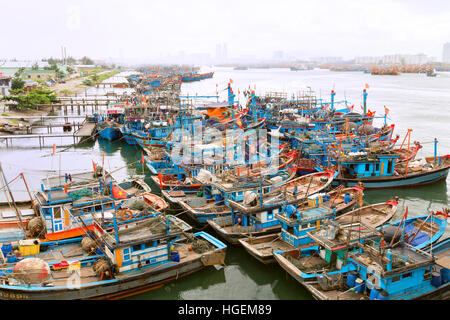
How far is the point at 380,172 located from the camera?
2692 cm

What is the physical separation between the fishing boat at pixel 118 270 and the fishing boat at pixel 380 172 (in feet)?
45.7

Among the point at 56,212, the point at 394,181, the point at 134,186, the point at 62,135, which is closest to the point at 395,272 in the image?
the point at 56,212

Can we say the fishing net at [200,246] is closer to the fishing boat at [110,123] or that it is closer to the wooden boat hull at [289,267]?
the wooden boat hull at [289,267]

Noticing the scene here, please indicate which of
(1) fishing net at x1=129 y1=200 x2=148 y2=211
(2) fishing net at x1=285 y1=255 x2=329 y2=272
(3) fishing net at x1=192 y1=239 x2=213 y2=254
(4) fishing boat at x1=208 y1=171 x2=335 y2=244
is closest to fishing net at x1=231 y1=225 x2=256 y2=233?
(4) fishing boat at x1=208 y1=171 x2=335 y2=244

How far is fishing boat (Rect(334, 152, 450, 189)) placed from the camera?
2633cm

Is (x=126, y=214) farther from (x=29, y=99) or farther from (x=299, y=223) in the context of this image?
(x=29, y=99)

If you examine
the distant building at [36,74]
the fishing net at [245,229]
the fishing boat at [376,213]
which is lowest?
the fishing net at [245,229]

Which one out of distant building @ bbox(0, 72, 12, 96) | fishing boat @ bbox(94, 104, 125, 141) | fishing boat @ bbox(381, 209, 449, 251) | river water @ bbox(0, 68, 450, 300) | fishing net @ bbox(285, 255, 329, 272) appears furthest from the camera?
distant building @ bbox(0, 72, 12, 96)

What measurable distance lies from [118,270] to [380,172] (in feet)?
65.0

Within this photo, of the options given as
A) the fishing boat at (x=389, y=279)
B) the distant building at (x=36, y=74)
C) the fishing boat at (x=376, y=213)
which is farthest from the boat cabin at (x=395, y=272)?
the distant building at (x=36, y=74)

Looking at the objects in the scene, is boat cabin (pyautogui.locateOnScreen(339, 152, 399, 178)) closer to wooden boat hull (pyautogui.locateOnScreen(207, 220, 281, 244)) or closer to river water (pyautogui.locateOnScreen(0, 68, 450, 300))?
river water (pyautogui.locateOnScreen(0, 68, 450, 300))

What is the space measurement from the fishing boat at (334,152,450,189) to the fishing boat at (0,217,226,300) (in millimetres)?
13930

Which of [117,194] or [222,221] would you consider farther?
[117,194]

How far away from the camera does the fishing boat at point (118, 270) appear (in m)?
13.8
